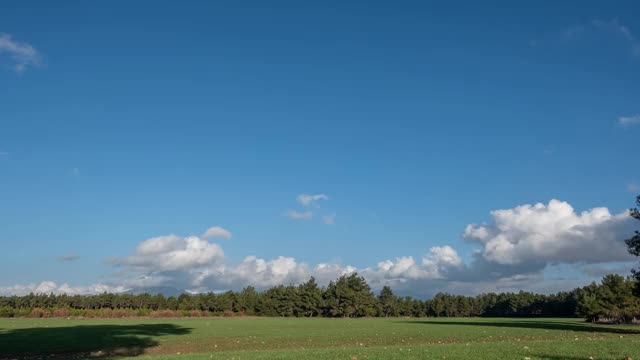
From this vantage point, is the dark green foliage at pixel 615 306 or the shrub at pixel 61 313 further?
the shrub at pixel 61 313

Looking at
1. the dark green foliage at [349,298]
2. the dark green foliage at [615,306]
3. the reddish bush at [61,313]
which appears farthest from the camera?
the dark green foliage at [349,298]

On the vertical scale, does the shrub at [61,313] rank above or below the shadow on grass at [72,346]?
below

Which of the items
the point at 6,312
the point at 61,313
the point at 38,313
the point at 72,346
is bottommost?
the point at 61,313

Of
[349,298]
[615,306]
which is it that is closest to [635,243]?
[615,306]

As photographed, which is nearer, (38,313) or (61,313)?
(38,313)

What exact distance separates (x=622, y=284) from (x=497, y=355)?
345ft

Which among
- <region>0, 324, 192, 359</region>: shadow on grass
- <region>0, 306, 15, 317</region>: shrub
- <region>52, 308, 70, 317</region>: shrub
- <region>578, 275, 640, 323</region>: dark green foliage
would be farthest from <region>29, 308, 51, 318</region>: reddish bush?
<region>578, 275, 640, 323</region>: dark green foliage

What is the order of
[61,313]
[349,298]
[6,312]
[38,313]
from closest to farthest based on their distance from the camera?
[38,313] → [6,312] → [61,313] → [349,298]

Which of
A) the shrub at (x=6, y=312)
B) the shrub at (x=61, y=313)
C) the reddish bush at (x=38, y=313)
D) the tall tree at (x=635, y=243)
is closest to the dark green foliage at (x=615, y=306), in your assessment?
the tall tree at (x=635, y=243)

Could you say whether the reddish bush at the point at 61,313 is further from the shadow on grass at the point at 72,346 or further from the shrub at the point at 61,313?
the shadow on grass at the point at 72,346

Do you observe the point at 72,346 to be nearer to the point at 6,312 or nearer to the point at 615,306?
the point at 615,306

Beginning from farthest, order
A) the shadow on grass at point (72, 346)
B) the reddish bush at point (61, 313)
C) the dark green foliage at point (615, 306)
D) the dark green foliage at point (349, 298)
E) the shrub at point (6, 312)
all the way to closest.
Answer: the dark green foliage at point (349, 298) < the reddish bush at point (61, 313) < the shrub at point (6, 312) < the dark green foliage at point (615, 306) < the shadow on grass at point (72, 346)

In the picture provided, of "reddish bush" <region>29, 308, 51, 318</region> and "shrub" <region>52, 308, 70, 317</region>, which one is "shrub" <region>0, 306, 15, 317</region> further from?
"shrub" <region>52, 308, 70, 317</region>

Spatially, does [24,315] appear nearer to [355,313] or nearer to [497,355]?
[355,313]
